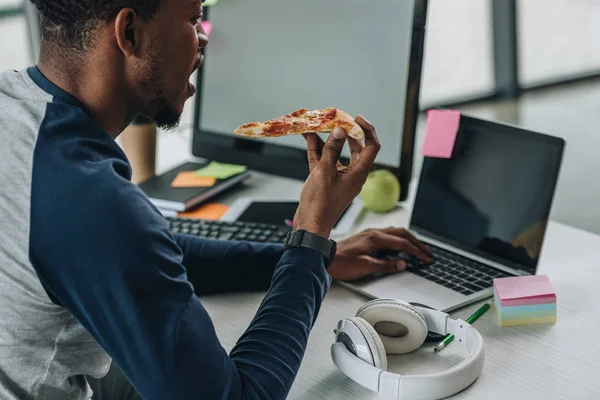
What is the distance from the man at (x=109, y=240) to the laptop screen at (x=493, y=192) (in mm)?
366

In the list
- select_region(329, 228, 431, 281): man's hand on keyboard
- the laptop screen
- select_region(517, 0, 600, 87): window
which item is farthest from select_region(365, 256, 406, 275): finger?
select_region(517, 0, 600, 87): window

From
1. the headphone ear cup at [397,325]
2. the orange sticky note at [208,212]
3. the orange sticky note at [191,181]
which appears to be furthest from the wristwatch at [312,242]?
the orange sticky note at [191,181]

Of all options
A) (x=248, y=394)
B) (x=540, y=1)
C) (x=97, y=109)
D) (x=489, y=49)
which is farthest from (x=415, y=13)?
(x=540, y=1)

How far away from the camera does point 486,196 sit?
1354 mm

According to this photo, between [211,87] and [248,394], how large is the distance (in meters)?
0.97

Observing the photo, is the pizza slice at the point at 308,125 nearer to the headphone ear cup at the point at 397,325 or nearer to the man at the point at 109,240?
the man at the point at 109,240

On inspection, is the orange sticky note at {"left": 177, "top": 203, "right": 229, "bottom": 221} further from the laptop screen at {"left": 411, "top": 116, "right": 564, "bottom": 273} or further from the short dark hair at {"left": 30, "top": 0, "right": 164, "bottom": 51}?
the short dark hair at {"left": 30, "top": 0, "right": 164, "bottom": 51}

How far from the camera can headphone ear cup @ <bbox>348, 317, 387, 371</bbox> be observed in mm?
995

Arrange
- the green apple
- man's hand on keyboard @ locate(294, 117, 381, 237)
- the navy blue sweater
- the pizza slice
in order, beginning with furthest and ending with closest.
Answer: the green apple, the pizza slice, man's hand on keyboard @ locate(294, 117, 381, 237), the navy blue sweater

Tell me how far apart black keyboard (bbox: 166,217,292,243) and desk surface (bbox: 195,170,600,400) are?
0.62ft

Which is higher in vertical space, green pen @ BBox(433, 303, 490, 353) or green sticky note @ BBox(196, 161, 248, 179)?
green pen @ BBox(433, 303, 490, 353)

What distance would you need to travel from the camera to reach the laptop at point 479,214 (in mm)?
1261

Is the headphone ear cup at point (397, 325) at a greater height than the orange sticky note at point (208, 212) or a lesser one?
greater

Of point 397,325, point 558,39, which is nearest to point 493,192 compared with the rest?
point 397,325
